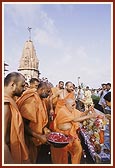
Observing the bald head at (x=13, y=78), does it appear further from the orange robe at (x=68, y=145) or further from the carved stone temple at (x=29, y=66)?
the orange robe at (x=68, y=145)

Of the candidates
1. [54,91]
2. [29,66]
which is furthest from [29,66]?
[54,91]

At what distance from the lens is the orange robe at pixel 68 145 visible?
4.15 meters

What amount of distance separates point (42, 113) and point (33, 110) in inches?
4.0

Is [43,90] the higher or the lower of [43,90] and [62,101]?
the higher

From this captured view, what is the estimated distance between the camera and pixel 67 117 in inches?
165

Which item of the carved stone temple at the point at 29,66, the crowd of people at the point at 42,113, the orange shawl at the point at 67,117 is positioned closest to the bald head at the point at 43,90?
the crowd of people at the point at 42,113

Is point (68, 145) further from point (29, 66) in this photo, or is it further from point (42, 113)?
point (29, 66)

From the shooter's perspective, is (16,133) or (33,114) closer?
(16,133)

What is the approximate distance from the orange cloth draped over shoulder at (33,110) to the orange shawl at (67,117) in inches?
5.1

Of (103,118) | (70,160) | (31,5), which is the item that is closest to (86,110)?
(103,118)

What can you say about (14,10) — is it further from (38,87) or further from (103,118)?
(103,118)

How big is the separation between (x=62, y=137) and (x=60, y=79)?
1.99 ft

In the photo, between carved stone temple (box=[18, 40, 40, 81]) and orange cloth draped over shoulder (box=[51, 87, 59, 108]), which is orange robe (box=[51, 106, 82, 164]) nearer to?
orange cloth draped over shoulder (box=[51, 87, 59, 108])

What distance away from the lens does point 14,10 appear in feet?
13.6
